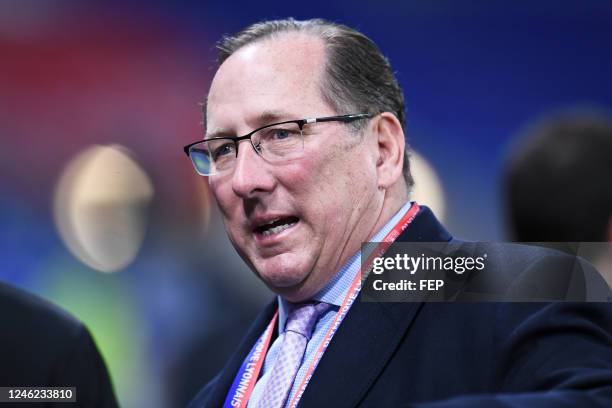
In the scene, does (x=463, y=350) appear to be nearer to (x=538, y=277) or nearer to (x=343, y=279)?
(x=538, y=277)

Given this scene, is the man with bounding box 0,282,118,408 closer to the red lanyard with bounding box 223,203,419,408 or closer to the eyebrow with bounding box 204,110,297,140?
the red lanyard with bounding box 223,203,419,408

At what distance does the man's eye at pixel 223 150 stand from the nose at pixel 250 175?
0.25ft

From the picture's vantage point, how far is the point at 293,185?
1997 mm

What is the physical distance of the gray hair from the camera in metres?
2.13

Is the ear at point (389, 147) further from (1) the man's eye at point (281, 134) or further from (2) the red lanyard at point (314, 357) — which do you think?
(1) the man's eye at point (281, 134)

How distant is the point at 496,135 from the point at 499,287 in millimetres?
2458

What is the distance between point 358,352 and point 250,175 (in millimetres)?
484

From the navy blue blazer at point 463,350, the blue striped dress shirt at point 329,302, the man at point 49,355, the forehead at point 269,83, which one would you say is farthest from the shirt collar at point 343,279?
the man at point 49,355

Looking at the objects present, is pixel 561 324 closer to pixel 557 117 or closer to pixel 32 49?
pixel 557 117

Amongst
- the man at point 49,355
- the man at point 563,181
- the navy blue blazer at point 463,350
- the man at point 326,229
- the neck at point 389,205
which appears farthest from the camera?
the man at point 49,355

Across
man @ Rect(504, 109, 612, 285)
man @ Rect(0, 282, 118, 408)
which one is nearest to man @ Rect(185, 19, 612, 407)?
man @ Rect(0, 282, 118, 408)

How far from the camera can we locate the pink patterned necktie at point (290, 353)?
73.9 inches

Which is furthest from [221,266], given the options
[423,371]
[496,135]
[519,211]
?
[519,211]

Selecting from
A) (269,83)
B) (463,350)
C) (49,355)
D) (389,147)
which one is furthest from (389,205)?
(49,355)
